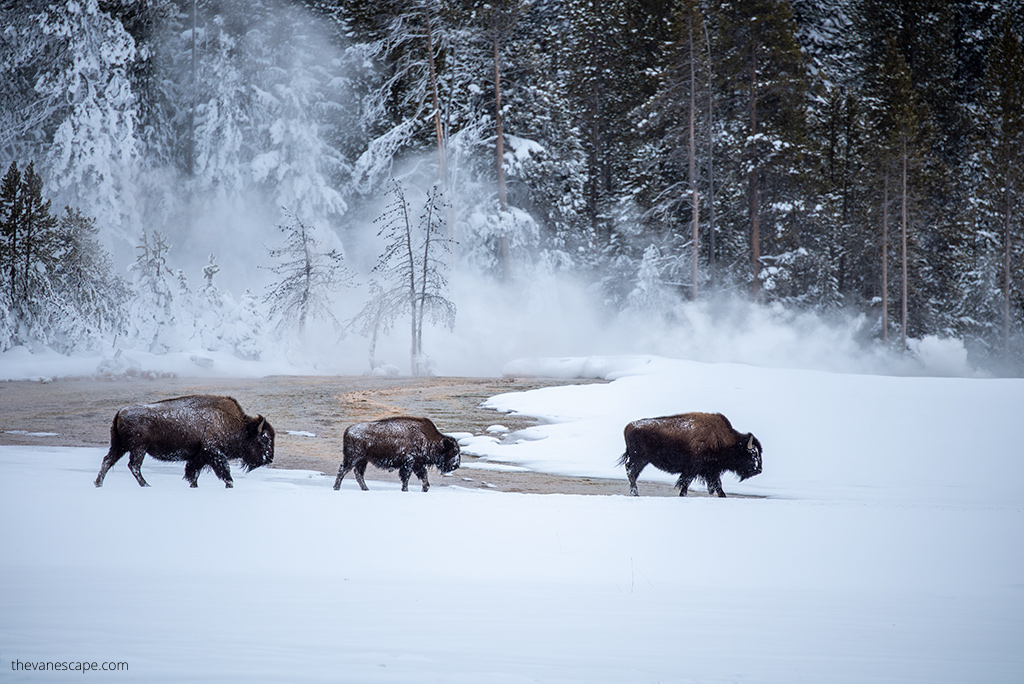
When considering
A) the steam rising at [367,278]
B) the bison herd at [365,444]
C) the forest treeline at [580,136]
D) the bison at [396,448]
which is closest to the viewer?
the bison herd at [365,444]

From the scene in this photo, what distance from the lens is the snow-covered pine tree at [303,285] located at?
31.6m

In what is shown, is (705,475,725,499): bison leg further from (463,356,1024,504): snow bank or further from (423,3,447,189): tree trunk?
(423,3,447,189): tree trunk

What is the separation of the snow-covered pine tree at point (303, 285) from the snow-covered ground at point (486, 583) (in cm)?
2073

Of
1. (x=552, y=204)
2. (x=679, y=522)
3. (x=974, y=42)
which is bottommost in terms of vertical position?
(x=679, y=522)

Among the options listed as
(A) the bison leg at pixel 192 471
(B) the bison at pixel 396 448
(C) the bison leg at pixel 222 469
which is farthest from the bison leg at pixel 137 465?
(B) the bison at pixel 396 448

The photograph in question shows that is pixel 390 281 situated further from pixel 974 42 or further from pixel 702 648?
pixel 974 42

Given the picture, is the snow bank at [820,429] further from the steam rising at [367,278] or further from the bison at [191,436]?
the steam rising at [367,278]

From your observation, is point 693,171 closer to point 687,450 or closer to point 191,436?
point 687,450

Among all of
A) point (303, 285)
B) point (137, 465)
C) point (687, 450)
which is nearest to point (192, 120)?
point (303, 285)

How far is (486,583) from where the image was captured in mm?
5160

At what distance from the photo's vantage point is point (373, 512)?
7.31 meters

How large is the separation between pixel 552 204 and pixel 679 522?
31.6 meters

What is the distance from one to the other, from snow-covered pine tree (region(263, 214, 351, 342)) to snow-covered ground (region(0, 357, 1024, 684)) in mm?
20732

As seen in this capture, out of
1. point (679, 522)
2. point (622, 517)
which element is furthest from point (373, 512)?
point (679, 522)
